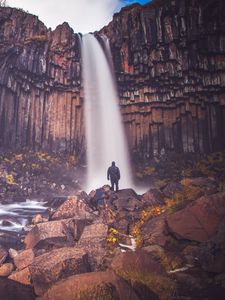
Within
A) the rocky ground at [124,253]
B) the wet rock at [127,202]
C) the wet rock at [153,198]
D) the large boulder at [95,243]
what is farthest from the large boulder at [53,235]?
the wet rock at [153,198]

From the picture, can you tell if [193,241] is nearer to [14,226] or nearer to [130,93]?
[14,226]

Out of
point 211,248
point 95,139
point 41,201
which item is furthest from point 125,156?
point 211,248

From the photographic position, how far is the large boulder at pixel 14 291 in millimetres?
6148

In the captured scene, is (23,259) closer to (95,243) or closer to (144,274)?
(95,243)

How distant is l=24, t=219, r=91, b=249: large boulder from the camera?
9156mm

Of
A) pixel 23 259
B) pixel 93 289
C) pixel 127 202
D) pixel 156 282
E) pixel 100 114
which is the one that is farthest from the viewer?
pixel 100 114

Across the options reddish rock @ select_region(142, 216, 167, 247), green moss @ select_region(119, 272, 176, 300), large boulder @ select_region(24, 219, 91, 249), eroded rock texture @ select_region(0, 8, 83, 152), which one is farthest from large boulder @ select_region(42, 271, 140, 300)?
eroded rock texture @ select_region(0, 8, 83, 152)

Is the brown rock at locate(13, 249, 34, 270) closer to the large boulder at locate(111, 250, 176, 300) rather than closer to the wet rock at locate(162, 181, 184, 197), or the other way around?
the large boulder at locate(111, 250, 176, 300)

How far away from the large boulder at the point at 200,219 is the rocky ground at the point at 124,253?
0.09 ft

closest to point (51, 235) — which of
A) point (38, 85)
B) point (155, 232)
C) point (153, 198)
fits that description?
point (155, 232)

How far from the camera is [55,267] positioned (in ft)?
22.4

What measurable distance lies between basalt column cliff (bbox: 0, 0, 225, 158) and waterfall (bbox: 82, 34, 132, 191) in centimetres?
84

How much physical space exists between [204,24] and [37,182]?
21.4 metres

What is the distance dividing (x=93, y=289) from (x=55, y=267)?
1515 mm
